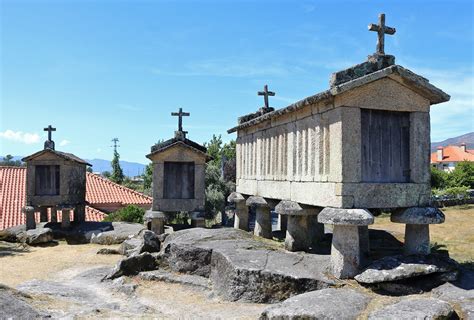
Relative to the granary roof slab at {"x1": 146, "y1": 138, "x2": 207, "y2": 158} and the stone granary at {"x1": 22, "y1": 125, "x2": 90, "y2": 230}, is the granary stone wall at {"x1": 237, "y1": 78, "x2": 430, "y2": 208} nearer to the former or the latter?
the granary roof slab at {"x1": 146, "y1": 138, "x2": 207, "y2": 158}

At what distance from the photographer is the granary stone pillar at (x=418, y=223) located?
285 inches

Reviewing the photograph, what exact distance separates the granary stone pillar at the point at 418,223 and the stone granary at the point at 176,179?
6849mm

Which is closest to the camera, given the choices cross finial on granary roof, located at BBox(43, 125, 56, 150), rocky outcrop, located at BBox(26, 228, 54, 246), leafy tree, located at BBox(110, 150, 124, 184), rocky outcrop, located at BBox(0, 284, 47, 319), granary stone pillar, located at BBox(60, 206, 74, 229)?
rocky outcrop, located at BBox(0, 284, 47, 319)

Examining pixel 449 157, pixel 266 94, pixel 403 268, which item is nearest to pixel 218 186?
pixel 266 94

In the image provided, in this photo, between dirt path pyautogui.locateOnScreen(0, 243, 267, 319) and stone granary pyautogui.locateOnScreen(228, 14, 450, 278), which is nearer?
dirt path pyautogui.locateOnScreen(0, 243, 267, 319)

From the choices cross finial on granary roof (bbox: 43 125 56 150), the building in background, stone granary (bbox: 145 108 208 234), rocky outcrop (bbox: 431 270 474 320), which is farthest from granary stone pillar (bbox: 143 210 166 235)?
the building in background

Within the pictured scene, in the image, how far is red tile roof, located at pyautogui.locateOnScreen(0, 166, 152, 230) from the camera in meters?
21.0

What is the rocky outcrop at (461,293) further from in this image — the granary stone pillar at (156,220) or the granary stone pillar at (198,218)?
the granary stone pillar at (156,220)

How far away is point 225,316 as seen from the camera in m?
6.55

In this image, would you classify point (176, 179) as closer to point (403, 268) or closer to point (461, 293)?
point (403, 268)

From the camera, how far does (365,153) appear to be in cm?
744

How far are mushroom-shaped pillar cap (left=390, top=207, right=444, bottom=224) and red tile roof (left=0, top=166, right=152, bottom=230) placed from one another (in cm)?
1732

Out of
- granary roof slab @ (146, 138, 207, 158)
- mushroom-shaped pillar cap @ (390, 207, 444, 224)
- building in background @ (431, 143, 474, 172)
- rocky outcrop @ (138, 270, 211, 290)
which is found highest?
building in background @ (431, 143, 474, 172)

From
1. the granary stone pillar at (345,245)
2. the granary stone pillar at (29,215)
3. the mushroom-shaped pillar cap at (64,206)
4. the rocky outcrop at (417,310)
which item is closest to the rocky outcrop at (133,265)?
the granary stone pillar at (345,245)
